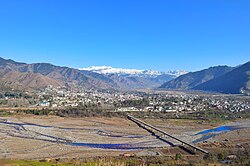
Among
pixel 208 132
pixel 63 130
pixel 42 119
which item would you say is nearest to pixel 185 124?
pixel 208 132

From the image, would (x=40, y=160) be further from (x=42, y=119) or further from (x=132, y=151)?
(x=42, y=119)

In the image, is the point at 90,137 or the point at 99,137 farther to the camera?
the point at 99,137

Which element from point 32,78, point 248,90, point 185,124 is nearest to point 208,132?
point 185,124

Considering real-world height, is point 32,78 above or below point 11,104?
above

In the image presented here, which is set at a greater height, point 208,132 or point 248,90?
point 248,90

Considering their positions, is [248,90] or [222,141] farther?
[248,90]

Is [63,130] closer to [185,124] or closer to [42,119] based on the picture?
[42,119]

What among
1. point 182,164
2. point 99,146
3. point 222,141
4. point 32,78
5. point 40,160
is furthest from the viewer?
point 32,78

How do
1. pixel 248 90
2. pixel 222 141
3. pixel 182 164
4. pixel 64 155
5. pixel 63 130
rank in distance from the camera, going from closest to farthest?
pixel 182 164 → pixel 64 155 → pixel 222 141 → pixel 63 130 → pixel 248 90

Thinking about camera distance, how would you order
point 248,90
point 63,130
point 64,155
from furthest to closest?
point 248,90
point 63,130
point 64,155
